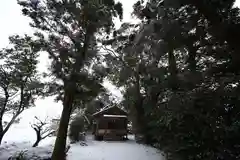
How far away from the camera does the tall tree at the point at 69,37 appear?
10.9 meters

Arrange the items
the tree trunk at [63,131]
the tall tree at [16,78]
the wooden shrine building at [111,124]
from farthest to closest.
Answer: the wooden shrine building at [111,124] → the tall tree at [16,78] → the tree trunk at [63,131]

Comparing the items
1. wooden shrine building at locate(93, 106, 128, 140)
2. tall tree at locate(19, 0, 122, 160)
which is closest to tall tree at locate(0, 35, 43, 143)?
tall tree at locate(19, 0, 122, 160)

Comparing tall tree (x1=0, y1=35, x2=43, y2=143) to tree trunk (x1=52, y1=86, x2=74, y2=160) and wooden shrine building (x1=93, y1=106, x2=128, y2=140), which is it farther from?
wooden shrine building (x1=93, y1=106, x2=128, y2=140)

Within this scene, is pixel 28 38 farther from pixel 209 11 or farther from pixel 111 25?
pixel 209 11

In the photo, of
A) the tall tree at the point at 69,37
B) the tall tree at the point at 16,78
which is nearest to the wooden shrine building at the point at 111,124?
the tall tree at the point at 16,78

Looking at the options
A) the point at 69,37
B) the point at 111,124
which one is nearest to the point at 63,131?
the point at 69,37

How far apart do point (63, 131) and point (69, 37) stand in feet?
18.5

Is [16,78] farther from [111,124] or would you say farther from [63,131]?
[111,124]

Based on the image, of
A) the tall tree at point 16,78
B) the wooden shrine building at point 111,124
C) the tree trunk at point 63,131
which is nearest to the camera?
the tree trunk at point 63,131

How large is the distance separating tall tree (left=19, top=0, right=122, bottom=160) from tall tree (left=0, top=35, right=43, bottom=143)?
3.91 m

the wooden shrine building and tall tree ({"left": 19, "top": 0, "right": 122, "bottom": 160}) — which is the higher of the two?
tall tree ({"left": 19, "top": 0, "right": 122, "bottom": 160})

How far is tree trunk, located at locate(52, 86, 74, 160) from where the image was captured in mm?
10713

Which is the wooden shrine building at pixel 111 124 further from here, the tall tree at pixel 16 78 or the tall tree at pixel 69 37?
the tall tree at pixel 69 37

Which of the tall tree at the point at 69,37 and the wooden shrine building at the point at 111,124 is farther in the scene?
the wooden shrine building at the point at 111,124
